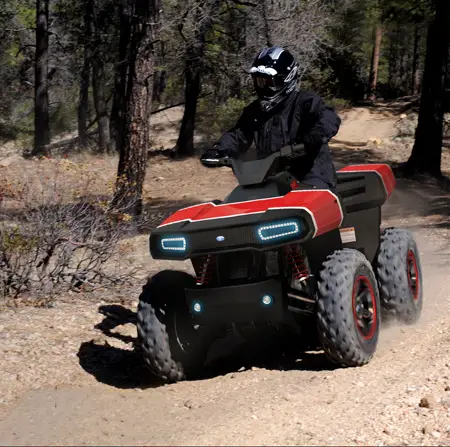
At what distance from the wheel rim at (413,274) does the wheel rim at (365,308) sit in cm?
111

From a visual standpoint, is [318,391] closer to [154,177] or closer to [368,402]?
[368,402]

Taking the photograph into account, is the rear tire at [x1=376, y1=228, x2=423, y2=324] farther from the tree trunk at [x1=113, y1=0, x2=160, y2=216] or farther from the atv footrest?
the tree trunk at [x1=113, y1=0, x2=160, y2=216]

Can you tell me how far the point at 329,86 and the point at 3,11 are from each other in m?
15.5

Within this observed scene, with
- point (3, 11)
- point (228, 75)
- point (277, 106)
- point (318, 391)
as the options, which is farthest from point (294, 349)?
point (3, 11)

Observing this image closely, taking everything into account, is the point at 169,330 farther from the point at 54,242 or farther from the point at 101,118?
the point at 101,118

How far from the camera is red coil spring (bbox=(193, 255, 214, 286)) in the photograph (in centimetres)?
605

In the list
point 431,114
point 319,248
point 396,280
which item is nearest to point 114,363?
point 319,248

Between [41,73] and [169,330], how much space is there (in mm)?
26395

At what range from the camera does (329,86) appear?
4056 centimetres

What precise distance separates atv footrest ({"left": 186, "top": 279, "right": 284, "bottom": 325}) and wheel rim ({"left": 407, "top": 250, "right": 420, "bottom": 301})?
188 cm

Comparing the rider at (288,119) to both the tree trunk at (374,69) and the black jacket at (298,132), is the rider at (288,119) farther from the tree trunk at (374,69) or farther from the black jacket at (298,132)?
the tree trunk at (374,69)

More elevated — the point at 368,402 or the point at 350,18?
the point at 350,18

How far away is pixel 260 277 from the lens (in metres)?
5.89

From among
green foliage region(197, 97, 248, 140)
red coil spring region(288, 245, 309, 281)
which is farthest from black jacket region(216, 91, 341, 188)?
green foliage region(197, 97, 248, 140)
